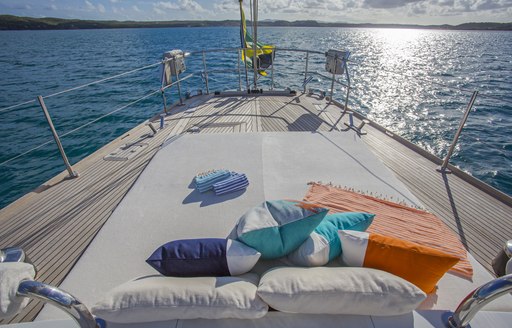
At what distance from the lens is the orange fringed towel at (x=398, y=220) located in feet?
5.27

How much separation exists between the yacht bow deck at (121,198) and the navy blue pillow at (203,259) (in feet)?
3.33

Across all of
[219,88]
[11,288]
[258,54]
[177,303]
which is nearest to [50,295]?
[11,288]

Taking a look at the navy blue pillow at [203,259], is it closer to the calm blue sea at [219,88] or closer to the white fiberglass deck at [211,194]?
the white fiberglass deck at [211,194]

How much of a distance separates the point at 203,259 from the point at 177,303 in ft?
0.68

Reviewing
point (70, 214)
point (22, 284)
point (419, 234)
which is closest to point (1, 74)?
point (70, 214)

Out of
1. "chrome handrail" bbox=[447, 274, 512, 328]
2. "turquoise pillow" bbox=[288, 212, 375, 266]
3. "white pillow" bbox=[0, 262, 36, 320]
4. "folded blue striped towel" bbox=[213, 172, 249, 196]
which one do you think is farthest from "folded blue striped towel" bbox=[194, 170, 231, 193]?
"chrome handrail" bbox=[447, 274, 512, 328]

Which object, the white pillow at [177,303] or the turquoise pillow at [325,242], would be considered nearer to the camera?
the white pillow at [177,303]

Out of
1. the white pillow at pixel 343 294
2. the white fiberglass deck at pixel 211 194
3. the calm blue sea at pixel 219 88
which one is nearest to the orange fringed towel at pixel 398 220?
the white fiberglass deck at pixel 211 194

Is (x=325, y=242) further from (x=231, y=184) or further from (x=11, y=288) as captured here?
(x=11, y=288)

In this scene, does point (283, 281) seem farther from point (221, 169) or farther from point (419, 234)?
point (221, 169)

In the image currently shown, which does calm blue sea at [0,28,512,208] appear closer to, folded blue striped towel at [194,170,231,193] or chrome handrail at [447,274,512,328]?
chrome handrail at [447,274,512,328]

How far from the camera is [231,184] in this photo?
2150 millimetres

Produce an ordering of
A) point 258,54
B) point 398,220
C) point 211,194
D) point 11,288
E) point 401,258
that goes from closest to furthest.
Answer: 1. point 11,288
2. point 401,258
3. point 398,220
4. point 211,194
5. point 258,54

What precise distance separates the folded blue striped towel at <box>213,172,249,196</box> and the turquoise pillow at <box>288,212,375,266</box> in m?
0.92
